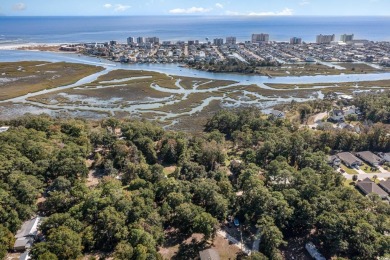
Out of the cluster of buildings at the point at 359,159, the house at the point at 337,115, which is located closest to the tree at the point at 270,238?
the cluster of buildings at the point at 359,159

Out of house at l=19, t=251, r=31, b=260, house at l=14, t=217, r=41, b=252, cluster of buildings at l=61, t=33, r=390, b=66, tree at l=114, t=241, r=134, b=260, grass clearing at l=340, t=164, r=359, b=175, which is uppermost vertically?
cluster of buildings at l=61, t=33, r=390, b=66

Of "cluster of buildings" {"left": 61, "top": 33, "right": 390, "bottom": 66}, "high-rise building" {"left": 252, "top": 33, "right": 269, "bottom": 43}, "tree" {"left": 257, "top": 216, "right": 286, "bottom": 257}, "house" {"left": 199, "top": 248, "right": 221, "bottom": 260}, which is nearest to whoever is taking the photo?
"house" {"left": 199, "top": 248, "right": 221, "bottom": 260}

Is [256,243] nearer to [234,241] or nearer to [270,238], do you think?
[234,241]

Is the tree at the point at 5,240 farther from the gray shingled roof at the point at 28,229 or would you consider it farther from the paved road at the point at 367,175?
the paved road at the point at 367,175

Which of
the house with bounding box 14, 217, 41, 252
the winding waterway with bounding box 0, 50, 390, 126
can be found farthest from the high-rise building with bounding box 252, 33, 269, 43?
the house with bounding box 14, 217, 41, 252

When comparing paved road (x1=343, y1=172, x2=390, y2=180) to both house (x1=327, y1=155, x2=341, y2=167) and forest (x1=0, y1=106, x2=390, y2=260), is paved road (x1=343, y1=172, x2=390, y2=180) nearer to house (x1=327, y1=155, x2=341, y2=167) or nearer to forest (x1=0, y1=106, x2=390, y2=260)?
house (x1=327, y1=155, x2=341, y2=167)

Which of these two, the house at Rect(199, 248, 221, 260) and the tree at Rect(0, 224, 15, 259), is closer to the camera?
the tree at Rect(0, 224, 15, 259)

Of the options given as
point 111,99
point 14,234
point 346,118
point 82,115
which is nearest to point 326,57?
point 346,118
